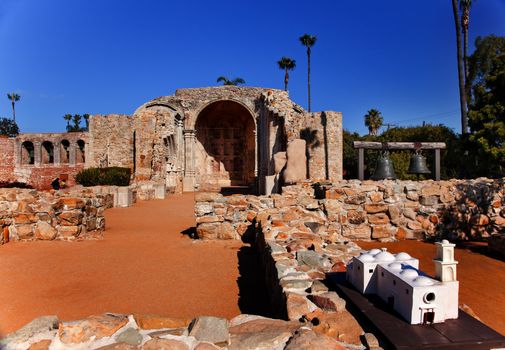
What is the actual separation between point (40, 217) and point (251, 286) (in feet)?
16.3

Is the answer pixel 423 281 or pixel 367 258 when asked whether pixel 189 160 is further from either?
pixel 423 281

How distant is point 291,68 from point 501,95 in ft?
94.5

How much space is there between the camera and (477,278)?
443 centimetres

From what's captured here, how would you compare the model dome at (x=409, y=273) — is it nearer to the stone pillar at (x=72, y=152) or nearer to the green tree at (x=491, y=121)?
the green tree at (x=491, y=121)

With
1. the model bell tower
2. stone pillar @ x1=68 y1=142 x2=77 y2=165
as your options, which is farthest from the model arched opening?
the model bell tower

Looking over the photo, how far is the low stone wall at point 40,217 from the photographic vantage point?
6.55 meters

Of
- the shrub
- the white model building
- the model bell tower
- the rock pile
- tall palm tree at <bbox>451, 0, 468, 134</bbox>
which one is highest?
tall palm tree at <bbox>451, 0, 468, 134</bbox>

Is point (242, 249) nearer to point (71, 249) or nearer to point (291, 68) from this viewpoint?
point (71, 249)

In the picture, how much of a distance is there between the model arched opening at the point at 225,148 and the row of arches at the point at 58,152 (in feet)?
31.7

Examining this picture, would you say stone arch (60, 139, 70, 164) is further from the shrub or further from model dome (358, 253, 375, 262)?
model dome (358, 253, 375, 262)

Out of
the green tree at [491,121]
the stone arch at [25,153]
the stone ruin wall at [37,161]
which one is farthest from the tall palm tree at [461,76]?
the stone arch at [25,153]

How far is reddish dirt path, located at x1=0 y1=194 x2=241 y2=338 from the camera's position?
3.59 meters

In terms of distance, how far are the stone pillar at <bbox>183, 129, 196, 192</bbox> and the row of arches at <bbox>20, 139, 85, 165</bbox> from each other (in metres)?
9.04

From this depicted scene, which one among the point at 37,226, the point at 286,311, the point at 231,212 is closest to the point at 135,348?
the point at 286,311
